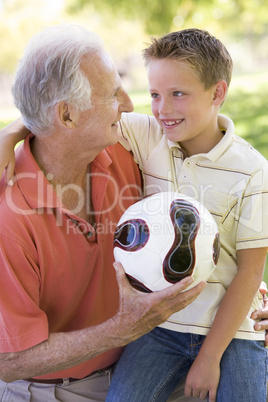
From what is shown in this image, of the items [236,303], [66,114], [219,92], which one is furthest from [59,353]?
[219,92]

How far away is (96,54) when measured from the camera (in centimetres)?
223

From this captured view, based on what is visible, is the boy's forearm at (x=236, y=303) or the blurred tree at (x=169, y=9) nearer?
the boy's forearm at (x=236, y=303)

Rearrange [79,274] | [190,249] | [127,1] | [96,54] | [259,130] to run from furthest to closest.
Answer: [127,1]
[259,130]
[79,274]
[96,54]
[190,249]

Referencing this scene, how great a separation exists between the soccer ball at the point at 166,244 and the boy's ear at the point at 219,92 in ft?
2.11

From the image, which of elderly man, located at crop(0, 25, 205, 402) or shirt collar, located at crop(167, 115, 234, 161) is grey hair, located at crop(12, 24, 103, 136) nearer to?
elderly man, located at crop(0, 25, 205, 402)

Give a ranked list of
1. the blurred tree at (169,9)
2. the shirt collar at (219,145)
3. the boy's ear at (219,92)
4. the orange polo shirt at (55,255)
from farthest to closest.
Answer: the blurred tree at (169,9) → the boy's ear at (219,92) → the shirt collar at (219,145) → the orange polo shirt at (55,255)

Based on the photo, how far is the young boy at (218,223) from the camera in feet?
7.61

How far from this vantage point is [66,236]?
2.34 m

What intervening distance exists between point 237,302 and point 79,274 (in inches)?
28.7

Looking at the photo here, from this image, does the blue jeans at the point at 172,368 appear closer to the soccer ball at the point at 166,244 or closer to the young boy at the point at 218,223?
the young boy at the point at 218,223

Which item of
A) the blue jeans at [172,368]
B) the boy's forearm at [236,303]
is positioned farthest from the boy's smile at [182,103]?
the blue jeans at [172,368]

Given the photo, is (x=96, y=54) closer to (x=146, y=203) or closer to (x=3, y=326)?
(x=146, y=203)

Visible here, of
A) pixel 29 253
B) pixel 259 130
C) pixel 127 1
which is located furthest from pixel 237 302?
pixel 127 1

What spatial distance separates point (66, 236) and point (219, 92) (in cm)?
103
